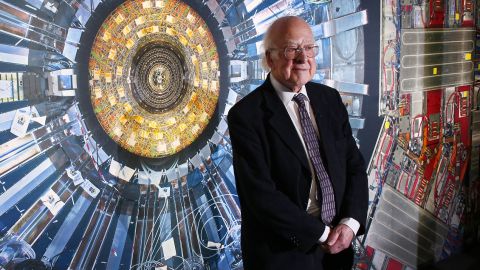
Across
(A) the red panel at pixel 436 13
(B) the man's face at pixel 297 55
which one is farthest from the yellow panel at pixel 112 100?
(A) the red panel at pixel 436 13

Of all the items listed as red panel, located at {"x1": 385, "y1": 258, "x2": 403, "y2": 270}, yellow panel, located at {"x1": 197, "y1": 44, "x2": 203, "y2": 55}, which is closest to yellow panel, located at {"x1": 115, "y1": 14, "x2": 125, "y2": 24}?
yellow panel, located at {"x1": 197, "y1": 44, "x2": 203, "y2": 55}

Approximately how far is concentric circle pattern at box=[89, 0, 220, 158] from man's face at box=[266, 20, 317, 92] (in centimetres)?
71

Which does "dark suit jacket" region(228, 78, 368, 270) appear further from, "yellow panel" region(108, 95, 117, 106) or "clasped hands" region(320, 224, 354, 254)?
"yellow panel" region(108, 95, 117, 106)

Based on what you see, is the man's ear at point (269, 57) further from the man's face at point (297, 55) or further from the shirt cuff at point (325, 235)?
the shirt cuff at point (325, 235)

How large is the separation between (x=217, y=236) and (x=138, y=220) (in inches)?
16.9

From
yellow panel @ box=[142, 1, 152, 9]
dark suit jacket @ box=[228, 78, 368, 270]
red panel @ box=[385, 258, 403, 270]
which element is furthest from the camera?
red panel @ box=[385, 258, 403, 270]

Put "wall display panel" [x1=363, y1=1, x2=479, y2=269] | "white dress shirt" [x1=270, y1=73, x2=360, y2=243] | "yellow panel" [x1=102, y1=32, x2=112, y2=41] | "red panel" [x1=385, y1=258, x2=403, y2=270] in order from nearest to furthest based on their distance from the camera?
"white dress shirt" [x1=270, y1=73, x2=360, y2=243]
"yellow panel" [x1=102, y1=32, x2=112, y2=41]
"wall display panel" [x1=363, y1=1, x2=479, y2=269]
"red panel" [x1=385, y1=258, x2=403, y2=270]

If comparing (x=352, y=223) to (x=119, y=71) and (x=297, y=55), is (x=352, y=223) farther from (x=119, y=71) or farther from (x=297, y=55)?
(x=119, y=71)

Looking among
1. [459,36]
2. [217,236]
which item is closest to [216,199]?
[217,236]

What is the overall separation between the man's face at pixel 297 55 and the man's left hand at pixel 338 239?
0.49m

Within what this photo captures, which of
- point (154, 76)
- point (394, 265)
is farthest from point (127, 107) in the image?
point (394, 265)

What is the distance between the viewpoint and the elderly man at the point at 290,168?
154cm

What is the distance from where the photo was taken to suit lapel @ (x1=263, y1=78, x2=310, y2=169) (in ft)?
5.11

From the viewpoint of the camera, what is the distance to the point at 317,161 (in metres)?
1.61
